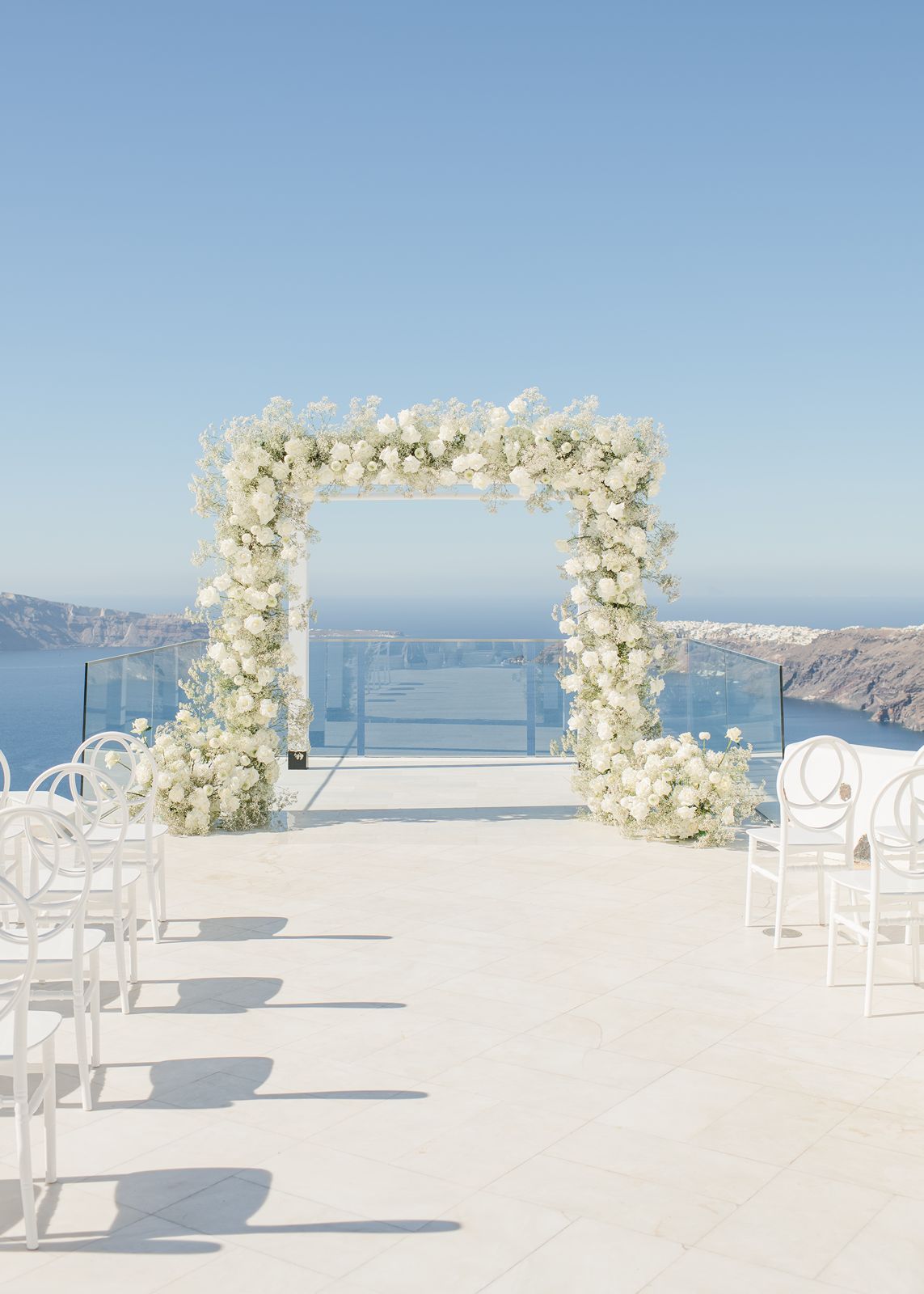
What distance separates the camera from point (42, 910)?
11.8 ft

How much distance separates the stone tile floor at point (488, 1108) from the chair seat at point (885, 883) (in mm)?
411

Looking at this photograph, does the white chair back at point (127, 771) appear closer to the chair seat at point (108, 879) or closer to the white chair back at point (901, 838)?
the chair seat at point (108, 879)

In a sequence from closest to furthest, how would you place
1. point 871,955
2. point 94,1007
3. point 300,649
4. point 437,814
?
1. point 94,1007
2. point 871,955
3. point 437,814
4. point 300,649

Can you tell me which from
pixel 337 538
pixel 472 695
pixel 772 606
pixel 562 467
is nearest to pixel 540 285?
pixel 472 695

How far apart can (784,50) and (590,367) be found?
10.4 meters

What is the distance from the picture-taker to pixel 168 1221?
2621mm

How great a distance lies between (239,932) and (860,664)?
43.8ft

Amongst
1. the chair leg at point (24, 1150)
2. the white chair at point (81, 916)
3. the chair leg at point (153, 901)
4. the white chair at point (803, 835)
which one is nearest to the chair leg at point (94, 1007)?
the white chair at point (81, 916)

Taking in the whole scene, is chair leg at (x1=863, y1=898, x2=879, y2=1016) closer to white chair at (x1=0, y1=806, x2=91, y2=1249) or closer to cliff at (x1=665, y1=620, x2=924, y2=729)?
white chair at (x1=0, y1=806, x2=91, y2=1249)

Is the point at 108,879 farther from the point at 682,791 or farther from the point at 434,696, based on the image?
the point at 434,696

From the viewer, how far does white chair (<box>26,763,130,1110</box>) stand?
3.24 metres

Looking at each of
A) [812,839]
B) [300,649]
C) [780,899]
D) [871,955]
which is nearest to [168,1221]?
[871,955]

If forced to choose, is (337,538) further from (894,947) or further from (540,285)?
(894,947)

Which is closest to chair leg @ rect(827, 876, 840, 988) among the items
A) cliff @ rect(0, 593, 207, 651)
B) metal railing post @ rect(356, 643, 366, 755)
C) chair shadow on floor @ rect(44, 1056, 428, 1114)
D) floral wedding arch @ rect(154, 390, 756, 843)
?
chair shadow on floor @ rect(44, 1056, 428, 1114)
